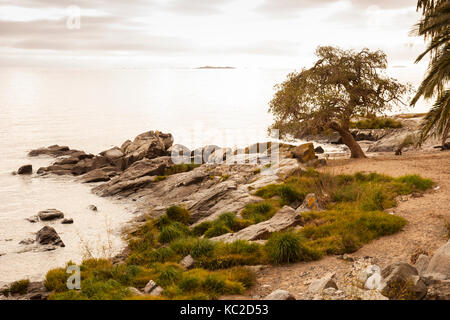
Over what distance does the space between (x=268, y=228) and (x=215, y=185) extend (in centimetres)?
1191

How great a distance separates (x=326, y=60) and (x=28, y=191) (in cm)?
2678

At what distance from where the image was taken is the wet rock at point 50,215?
2658cm

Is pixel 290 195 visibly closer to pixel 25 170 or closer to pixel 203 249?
pixel 203 249

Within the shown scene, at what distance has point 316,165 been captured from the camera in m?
29.0

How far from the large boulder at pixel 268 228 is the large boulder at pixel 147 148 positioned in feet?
84.4

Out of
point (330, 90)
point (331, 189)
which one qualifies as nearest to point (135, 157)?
point (330, 90)

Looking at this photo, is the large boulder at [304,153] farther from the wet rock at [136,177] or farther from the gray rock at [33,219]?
Answer: the gray rock at [33,219]

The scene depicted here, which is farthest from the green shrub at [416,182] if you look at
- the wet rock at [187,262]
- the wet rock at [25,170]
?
the wet rock at [25,170]

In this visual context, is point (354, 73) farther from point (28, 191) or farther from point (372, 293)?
point (28, 191)

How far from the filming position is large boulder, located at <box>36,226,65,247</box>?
2164 cm

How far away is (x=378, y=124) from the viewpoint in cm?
5197

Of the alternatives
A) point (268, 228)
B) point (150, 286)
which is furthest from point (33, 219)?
point (150, 286)

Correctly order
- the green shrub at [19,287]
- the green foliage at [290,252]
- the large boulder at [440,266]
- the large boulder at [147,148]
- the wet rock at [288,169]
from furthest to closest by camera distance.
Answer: the large boulder at [147,148]
the wet rock at [288,169]
the green shrub at [19,287]
the green foliage at [290,252]
the large boulder at [440,266]

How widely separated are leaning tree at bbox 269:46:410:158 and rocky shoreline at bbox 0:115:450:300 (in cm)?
258
